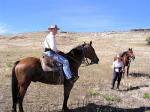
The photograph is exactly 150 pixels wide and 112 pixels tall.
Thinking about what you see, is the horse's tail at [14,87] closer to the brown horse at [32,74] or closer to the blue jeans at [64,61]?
the brown horse at [32,74]

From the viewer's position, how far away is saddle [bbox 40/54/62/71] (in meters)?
13.7

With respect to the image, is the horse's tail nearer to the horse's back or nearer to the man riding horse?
the horse's back

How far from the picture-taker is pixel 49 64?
13781 millimetres

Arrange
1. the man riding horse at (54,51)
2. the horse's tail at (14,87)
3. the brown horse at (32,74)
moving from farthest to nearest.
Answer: the man riding horse at (54,51) < the horse's tail at (14,87) < the brown horse at (32,74)

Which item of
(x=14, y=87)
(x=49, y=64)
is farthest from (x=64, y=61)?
(x=14, y=87)

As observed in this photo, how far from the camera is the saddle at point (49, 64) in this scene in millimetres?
13680

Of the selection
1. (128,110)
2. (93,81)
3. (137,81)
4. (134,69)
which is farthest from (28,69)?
(134,69)

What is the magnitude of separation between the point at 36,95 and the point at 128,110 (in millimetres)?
3930

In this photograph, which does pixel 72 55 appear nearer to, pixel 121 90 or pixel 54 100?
pixel 54 100

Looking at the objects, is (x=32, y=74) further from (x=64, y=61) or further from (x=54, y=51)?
(x=64, y=61)

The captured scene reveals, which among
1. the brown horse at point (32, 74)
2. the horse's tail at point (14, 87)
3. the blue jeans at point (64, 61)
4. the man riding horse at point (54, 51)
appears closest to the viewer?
the brown horse at point (32, 74)

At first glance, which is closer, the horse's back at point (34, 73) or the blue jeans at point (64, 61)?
the horse's back at point (34, 73)

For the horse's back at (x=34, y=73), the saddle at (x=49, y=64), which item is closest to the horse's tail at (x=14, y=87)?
the horse's back at (x=34, y=73)

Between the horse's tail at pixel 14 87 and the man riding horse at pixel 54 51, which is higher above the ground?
the man riding horse at pixel 54 51
